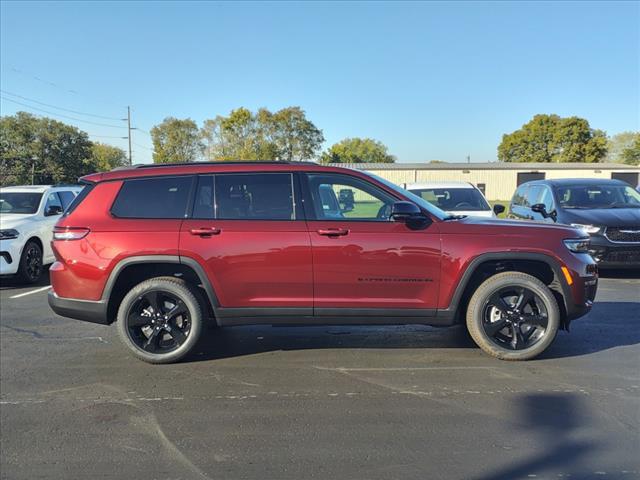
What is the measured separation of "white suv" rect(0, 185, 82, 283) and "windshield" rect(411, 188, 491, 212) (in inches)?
300

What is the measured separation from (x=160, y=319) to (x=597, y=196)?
8.42 metres

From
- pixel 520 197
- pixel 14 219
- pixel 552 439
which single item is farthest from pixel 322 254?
pixel 520 197

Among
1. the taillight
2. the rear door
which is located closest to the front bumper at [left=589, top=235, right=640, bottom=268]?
the rear door

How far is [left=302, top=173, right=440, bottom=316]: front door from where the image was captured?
4320 mm

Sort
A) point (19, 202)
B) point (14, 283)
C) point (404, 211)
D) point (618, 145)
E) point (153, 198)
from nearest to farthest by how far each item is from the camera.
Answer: point (404, 211), point (153, 198), point (14, 283), point (19, 202), point (618, 145)

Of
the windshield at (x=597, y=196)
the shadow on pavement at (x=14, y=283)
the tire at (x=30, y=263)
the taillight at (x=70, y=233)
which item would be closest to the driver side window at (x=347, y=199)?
the taillight at (x=70, y=233)

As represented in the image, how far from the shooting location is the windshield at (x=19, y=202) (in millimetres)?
9531

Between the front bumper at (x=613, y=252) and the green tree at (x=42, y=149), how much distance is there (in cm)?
5003

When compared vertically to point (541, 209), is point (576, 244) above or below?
below

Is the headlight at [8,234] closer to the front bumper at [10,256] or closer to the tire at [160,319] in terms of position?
the front bumper at [10,256]

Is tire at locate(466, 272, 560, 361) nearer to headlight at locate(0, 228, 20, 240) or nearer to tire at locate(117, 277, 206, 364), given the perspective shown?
tire at locate(117, 277, 206, 364)

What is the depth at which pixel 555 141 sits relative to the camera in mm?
70938

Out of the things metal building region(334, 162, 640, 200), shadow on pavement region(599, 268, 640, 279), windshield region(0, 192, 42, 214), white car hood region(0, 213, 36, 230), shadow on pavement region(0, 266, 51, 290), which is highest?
metal building region(334, 162, 640, 200)

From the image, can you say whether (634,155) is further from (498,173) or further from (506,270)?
(506,270)
